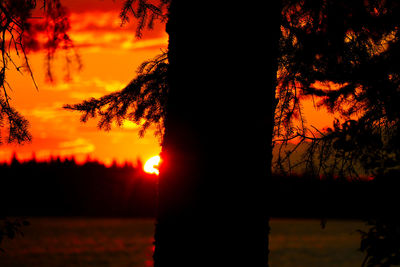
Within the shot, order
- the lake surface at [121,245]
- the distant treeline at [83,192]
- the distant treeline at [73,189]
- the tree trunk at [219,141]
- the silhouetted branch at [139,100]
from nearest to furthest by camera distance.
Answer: the tree trunk at [219,141], the silhouetted branch at [139,100], the lake surface at [121,245], the distant treeline at [83,192], the distant treeline at [73,189]

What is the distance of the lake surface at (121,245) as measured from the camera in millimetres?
17312

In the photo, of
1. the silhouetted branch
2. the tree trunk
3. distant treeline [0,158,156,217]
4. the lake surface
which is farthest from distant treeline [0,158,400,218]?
the tree trunk

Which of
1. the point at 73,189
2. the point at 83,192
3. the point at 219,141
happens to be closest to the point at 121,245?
the point at 83,192

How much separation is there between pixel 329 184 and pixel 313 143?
460mm

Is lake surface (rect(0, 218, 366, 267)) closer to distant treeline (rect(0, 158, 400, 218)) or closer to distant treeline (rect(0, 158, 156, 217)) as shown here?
distant treeline (rect(0, 158, 400, 218))

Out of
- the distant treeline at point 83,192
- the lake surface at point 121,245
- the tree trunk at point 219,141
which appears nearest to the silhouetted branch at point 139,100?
the tree trunk at point 219,141

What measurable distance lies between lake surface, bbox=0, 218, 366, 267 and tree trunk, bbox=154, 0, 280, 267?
33.0 feet

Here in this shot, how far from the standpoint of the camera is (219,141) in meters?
2.61

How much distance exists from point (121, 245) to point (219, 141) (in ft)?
63.1

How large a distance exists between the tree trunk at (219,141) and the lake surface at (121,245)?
10052 mm

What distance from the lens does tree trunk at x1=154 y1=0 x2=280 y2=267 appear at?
259 centimetres

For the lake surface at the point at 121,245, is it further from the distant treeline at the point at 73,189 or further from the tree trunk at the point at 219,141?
the tree trunk at the point at 219,141

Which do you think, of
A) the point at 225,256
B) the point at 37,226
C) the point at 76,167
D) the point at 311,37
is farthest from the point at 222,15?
the point at 76,167

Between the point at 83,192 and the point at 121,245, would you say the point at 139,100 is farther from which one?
the point at 83,192
